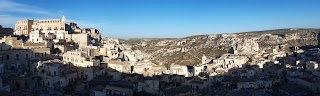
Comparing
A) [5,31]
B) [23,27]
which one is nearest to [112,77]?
[5,31]

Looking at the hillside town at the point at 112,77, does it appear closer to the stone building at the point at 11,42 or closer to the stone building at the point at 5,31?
the stone building at the point at 11,42

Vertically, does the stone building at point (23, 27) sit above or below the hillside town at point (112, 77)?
above

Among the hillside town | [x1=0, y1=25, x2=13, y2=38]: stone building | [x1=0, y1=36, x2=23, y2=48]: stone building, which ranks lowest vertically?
the hillside town

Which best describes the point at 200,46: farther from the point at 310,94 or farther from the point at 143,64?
the point at 310,94

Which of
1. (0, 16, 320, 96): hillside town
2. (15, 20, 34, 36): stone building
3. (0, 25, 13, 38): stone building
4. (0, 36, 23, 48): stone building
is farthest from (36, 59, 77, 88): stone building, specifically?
(15, 20, 34, 36): stone building

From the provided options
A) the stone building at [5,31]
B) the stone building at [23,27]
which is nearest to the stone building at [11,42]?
the stone building at [5,31]

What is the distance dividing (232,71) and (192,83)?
1459 centimetres

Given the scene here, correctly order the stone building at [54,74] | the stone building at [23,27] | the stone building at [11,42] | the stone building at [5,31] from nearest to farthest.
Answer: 1. the stone building at [54,74]
2. the stone building at [11,42]
3. the stone building at [5,31]
4. the stone building at [23,27]

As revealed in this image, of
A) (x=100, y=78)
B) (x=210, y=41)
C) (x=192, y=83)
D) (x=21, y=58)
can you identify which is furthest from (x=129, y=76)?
(x=210, y=41)

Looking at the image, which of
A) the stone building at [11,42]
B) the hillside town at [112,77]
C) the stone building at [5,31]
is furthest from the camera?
the stone building at [5,31]

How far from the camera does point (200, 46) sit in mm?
154375

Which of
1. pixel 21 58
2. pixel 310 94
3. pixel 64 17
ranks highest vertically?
pixel 64 17

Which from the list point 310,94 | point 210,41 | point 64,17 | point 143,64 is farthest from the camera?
point 210,41

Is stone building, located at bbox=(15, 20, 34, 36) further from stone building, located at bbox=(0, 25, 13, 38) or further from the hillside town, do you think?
the hillside town
